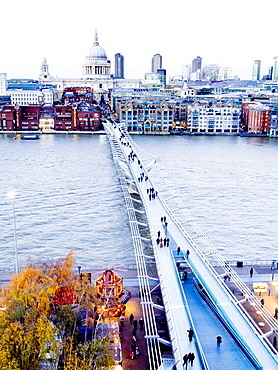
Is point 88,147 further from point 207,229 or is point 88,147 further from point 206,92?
point 206,92

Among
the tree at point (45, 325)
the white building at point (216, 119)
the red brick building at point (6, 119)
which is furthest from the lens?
the white building at point (216, 119)

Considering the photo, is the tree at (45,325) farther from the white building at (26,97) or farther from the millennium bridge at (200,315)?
the white building at (26,97)

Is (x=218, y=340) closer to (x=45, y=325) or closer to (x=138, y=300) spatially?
(x=138, y=300)

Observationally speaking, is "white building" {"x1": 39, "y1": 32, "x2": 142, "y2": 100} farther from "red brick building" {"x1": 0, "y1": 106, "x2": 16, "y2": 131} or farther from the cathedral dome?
"red brick building" {"x1": 0, "y1": 106, "x2": 16, "y2": 131}

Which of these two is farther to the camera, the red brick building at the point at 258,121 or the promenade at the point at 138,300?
the red brick building at the point at 258,121

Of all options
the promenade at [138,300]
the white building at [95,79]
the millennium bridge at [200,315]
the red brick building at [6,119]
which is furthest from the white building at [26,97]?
the promenade at [138,300]
